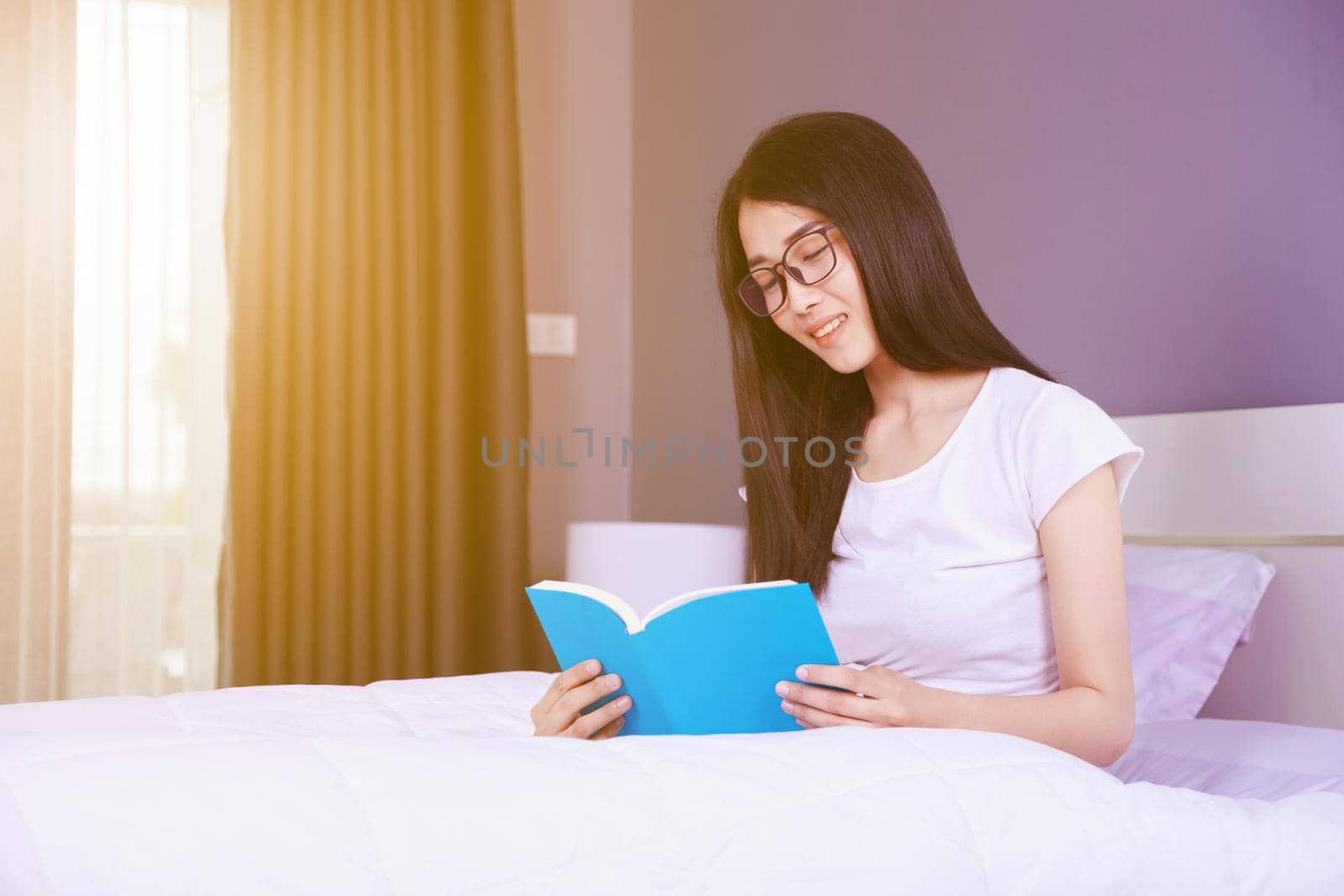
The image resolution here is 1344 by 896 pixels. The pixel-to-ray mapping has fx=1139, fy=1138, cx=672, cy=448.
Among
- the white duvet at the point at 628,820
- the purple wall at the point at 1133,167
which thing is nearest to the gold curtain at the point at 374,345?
the purple wall at the point at 1133,167

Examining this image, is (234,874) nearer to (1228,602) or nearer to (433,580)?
(1228,602)

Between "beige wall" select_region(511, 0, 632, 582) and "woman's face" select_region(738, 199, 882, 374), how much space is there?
2.48m

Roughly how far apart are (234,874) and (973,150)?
1.89 m

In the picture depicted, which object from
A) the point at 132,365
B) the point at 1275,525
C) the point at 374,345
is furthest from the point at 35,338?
the point at 1275,525

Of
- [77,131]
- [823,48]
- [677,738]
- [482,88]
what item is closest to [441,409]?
[482,88]

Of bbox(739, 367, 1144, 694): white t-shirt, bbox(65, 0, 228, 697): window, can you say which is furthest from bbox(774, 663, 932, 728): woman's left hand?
bbox(65, 0, 228, 697): window

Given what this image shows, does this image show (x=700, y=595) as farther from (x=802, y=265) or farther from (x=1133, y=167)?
(x=1133, y=167)

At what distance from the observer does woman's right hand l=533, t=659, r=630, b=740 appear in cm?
111

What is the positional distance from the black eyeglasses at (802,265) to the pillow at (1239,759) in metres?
0.66

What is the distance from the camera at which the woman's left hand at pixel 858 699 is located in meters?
1.02

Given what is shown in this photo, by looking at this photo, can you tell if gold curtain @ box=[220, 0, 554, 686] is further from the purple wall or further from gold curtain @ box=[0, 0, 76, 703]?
the purple wall

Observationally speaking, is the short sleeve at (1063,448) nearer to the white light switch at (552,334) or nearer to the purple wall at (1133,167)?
the purple wall at (1133,167)

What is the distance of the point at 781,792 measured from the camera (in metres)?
0.79

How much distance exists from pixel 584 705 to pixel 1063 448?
1.85ft
